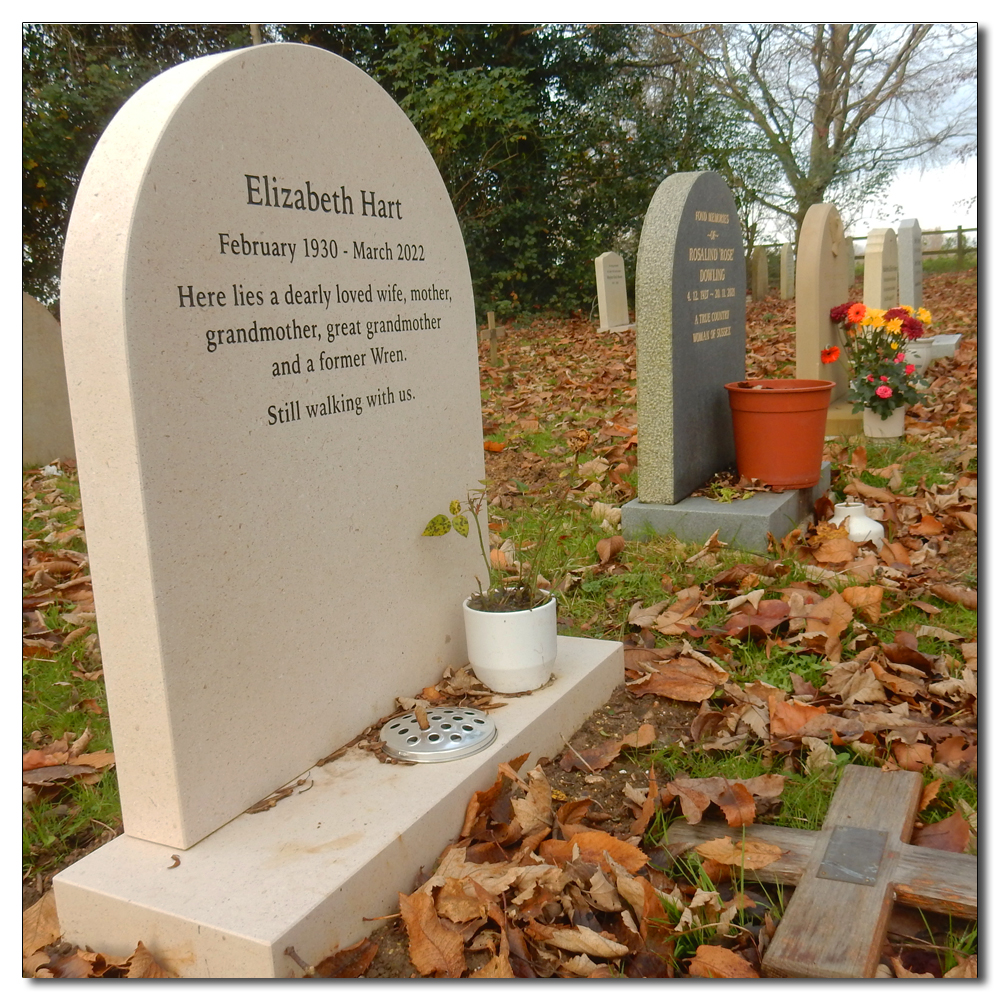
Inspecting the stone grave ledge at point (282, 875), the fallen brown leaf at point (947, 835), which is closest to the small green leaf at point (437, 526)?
the stone grave ledge at point (282, 875)

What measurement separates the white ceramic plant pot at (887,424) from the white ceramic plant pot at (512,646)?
461cm

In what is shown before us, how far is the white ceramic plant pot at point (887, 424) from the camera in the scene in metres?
6.50

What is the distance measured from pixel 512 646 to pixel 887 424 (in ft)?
15.7

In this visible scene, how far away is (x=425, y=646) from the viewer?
2848 mm

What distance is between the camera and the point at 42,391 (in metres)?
7.52

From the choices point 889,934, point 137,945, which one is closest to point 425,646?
point 137,945

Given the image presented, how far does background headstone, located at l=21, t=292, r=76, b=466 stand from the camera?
746 cm

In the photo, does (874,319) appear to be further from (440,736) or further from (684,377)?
(440,736)

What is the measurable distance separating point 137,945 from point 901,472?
5062mm

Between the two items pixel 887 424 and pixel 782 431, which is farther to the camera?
pixel 887 424

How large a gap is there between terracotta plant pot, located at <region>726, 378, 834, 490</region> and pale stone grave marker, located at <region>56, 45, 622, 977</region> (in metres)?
2.49

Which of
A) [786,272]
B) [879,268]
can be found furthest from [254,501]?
[786,272]

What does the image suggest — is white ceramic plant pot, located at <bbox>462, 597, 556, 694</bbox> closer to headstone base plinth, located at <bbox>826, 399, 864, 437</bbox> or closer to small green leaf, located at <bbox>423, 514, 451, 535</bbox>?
small green leaf, located at <bbox>423, 514, 451, 535</bbox>

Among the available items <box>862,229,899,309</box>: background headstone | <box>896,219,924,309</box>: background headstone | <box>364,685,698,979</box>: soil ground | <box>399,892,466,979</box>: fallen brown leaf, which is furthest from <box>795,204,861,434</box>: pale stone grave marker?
<box>399,892,466,979</box>: fallen brown leaf
